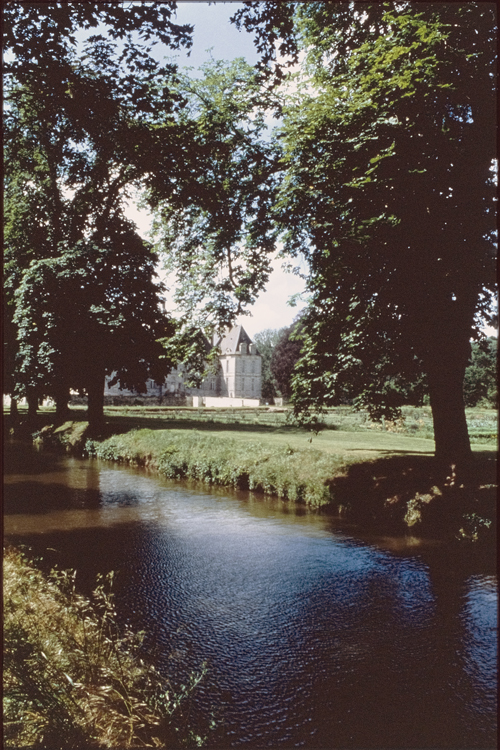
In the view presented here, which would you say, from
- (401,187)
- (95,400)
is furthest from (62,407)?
(401,187)

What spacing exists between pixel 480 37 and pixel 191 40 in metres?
8.62

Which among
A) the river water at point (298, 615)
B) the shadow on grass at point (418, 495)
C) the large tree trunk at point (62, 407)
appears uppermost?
the large tree trunk at point (62, 407)

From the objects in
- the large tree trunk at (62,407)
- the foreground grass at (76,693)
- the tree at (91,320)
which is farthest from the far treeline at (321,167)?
the large tree trunk at (62,407)

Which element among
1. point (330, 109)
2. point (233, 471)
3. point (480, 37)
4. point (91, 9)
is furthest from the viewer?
point (233, 471)

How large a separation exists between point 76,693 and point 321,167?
42.9ft

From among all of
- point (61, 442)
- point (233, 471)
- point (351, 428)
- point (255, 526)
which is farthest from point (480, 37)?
point (61, 442)

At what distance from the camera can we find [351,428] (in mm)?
37094

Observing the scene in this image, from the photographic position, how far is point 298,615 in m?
9.59

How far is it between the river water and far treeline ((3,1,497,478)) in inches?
180

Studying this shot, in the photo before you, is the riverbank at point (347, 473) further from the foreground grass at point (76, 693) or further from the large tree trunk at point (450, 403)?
the foreground grass at point (76, 693)

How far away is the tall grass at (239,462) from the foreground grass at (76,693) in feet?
40.9

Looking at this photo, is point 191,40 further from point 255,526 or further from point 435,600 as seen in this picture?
point 255,526

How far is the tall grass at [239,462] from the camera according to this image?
19.1 metres

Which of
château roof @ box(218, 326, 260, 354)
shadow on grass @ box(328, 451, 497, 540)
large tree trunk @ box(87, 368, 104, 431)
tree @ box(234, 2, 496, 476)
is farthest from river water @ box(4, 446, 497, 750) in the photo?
château roof @ box(218, 326, 260, 354)
